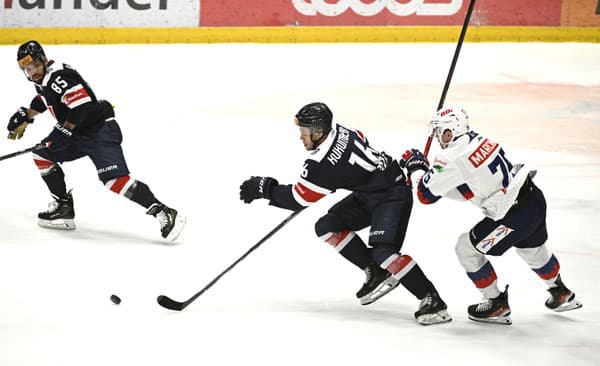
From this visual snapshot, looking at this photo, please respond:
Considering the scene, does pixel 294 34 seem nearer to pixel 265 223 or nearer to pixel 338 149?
pixel 265 223

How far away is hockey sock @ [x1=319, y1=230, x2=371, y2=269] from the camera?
495cm

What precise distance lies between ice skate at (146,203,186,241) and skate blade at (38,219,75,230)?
504mm

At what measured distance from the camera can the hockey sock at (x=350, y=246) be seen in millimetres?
4945

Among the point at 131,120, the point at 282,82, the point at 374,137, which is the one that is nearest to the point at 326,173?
the point at 374,137

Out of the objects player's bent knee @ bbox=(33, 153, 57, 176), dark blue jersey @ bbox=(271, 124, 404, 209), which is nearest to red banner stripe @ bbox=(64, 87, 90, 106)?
player's bent knee @ bbox=(33, 153, 57, 176)

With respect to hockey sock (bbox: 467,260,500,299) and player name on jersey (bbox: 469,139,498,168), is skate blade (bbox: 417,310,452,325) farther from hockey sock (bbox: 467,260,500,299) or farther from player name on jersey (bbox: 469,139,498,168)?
player name on jersey (bbox: 469,139,498,168)

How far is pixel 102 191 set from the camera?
702 centimetres

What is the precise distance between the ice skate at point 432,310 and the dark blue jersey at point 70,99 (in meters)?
2.26

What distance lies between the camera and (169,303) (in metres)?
4.83

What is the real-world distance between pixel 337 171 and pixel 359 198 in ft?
1.08

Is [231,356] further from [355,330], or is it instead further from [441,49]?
[441,49]

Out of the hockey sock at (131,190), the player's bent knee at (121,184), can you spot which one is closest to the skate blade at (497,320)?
the hockey sock at (131,190)

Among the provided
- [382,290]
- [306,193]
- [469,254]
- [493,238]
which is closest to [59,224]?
[306,193]

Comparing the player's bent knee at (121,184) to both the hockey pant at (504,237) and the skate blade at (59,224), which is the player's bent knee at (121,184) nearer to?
the skate blade at (59,224)
